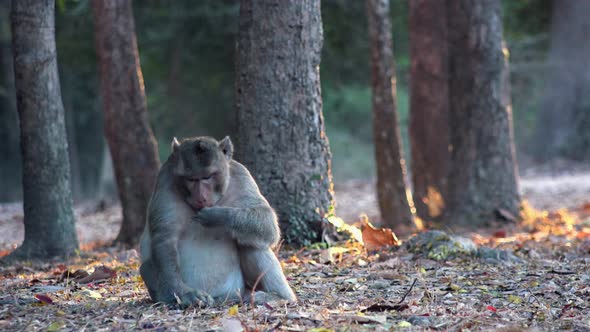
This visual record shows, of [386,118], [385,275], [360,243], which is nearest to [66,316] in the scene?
[385,275]

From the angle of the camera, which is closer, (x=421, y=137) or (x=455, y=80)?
(x=455, y=80)

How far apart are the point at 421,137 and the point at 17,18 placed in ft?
25.7

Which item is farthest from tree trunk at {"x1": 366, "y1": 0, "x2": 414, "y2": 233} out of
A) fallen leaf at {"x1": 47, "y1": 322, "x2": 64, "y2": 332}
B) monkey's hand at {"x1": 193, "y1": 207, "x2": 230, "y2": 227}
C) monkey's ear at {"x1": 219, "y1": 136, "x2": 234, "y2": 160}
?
fallen leaf at {"x1": 47, "y1": 322, "x2": 64, "y2": 332}

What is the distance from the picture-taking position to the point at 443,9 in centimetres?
1430

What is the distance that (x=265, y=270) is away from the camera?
6.16m

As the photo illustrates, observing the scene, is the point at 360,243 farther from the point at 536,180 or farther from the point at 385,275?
the point at 536,180

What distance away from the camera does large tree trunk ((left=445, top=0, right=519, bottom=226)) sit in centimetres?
1273

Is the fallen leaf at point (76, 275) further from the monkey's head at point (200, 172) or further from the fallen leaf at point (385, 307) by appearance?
the fallen leaf at point (385, 307)

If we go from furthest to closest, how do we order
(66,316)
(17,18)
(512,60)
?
1. (512,60)
2. (17,18)
3. (66,316)

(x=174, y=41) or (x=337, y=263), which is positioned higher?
(x=174, y=41)

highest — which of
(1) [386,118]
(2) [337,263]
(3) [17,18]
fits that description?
(3) [17,18]

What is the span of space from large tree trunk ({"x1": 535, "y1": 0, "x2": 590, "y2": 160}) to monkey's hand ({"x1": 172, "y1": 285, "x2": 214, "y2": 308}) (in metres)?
23.9

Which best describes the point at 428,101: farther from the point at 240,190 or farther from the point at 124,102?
the point at 240,190

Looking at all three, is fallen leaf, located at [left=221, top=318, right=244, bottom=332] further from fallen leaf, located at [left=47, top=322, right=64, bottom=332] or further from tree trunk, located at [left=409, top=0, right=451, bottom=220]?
tree trunk, located at [left=409, top=0, right=451, bottom=220]
